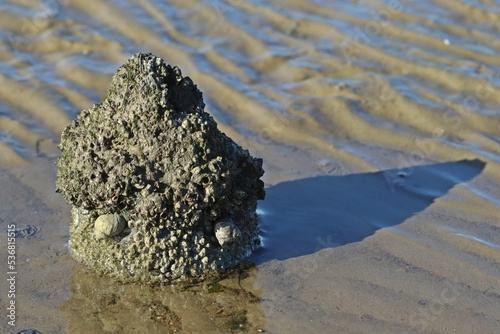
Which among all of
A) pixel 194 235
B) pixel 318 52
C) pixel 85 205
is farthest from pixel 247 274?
pixel 318 52

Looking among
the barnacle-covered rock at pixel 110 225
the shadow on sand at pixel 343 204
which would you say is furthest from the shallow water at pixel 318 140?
the barnacle-covered rock at pixel 110 225

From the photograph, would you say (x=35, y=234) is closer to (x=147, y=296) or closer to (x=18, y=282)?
(x=18, y=282)

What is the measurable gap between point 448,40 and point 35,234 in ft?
16.3

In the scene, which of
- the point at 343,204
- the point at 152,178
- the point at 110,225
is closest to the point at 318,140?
the point at 343,204

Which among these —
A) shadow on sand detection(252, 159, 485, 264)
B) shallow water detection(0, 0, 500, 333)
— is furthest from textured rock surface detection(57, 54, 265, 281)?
shadow on sand detection(252, 159, 485, 264)

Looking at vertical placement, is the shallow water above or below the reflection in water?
above

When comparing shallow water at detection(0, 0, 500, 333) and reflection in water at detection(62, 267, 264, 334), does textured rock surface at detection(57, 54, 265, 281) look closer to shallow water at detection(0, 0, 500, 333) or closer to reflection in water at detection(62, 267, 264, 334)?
reflection in water at detection(62, 267, 264, 334)

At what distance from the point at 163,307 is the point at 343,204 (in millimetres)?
1763

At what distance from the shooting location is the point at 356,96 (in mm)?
7340

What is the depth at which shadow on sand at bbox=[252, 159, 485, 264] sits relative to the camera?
5.21m

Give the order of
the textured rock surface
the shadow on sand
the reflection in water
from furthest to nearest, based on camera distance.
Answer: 1. the shadow on sand
2. the textured rock surface
3. the reflection in water

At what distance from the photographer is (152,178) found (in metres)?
4.56

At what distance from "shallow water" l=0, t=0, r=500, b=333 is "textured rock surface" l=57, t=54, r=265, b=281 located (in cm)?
22

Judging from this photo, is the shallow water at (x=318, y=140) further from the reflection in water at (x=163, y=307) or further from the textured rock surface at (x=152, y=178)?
the textured rock surface at (x=152, y=178)
